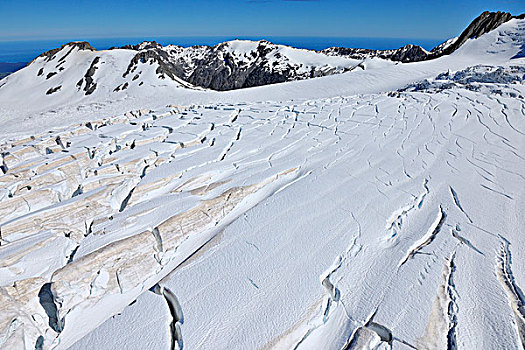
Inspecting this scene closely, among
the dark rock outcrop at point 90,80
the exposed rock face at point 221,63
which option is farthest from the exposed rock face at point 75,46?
the dark rock outcrop at point 90,80

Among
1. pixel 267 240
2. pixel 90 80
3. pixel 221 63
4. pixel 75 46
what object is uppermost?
pixel 75 46

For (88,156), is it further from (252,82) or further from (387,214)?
(252,82)

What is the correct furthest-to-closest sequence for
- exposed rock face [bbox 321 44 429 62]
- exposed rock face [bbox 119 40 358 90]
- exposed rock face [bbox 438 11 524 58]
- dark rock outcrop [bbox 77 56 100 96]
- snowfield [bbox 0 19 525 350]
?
exposed rock face [bbox 321 44 429 62], exposed rock face [bbox 119 40 358 90], exposed rock face [bbox 438 11 524 58], dark rock outcrop [bbox 77 56 100 96], snowfield [bbox 0 19 525 350]

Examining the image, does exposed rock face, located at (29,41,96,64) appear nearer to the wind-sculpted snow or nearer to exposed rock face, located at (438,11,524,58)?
the wind-sculpted snow

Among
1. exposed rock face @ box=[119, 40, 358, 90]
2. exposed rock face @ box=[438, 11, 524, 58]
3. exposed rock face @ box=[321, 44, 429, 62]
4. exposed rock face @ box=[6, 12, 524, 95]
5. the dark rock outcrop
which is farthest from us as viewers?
exposed rock face @ box=[321, 44, 429, 62]

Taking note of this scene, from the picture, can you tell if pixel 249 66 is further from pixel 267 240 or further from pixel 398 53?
pixel 267 240

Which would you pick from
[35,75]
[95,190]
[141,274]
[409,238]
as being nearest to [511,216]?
[409,238]

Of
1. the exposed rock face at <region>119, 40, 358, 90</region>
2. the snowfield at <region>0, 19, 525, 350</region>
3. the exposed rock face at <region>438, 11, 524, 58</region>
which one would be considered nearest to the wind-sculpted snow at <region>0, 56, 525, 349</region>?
the snowfield at <region>0, 19, 525, 350</region>

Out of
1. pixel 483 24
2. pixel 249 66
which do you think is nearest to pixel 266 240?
pixel 483 24

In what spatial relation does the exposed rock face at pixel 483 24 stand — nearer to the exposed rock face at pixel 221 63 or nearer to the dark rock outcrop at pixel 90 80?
the exposed rock face at pixel 221 63
